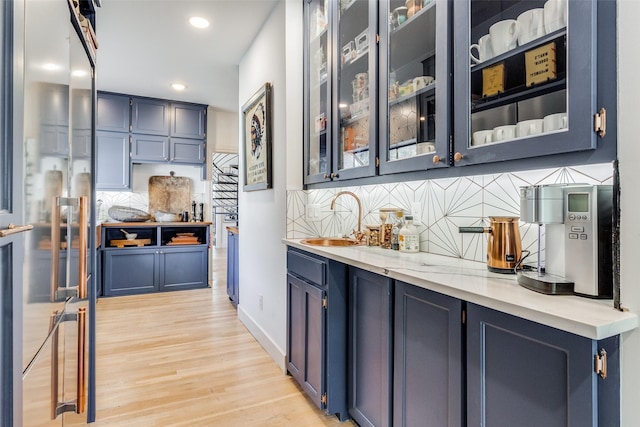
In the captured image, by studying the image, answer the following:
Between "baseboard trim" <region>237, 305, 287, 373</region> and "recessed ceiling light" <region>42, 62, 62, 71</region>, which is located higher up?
"recessed ceiling light" <region>42, 62, 62, 71</region>

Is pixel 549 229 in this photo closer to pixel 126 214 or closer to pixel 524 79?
pixel 524 79

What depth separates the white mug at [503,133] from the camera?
1162 mm

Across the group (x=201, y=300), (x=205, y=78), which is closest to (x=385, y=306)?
(x=201, y=300)

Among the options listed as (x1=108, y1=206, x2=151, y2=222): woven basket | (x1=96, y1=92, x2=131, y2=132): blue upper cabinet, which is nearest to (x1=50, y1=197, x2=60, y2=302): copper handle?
(x1=108, y1=206, x2=151, y2=222): woven basket

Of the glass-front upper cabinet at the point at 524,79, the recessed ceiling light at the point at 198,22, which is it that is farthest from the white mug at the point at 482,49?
the recessed ceiling light at the point at 198,22

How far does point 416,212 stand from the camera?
75.8 inches

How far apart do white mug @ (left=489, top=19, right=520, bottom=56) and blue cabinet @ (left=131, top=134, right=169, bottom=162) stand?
189 inches

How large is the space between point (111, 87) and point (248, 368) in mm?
4084

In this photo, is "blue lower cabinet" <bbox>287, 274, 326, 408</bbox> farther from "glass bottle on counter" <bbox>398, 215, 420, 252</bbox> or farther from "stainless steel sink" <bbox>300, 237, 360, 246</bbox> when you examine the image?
"glass bottle on counter" <bbox>398, 215, 420, 252</bbox>

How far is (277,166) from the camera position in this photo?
2678 millimetres

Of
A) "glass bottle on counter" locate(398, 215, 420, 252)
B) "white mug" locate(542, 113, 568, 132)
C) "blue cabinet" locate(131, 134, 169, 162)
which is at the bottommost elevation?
"glass bottle on counter" locate(398, 215, 420, 252)

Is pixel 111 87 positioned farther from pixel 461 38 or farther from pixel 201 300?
pixel 461 38

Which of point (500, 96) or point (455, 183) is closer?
point (500, 96)

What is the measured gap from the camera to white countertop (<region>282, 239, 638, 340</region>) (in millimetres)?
733
